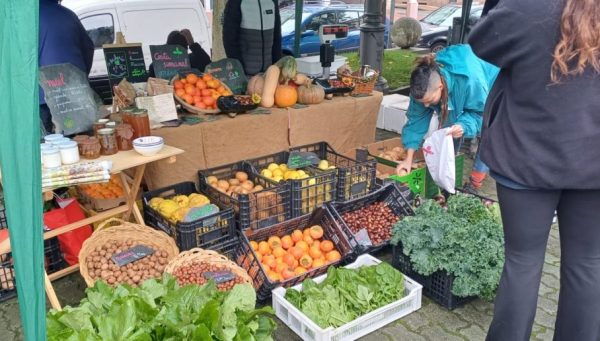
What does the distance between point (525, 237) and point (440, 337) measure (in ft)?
3.63

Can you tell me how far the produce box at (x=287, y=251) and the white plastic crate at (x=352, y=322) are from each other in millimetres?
109

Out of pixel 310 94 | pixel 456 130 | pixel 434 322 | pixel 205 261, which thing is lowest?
pixel 434 322

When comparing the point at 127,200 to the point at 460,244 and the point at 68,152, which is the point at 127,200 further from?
the point at 460,244

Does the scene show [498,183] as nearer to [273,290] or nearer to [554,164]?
[554,164]

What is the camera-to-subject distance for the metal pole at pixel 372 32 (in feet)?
24.7

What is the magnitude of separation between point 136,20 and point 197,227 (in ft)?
19.2

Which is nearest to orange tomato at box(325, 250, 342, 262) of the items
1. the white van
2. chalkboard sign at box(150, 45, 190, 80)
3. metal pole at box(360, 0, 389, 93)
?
chalkboard sign at box(150, 45, 190, 80)

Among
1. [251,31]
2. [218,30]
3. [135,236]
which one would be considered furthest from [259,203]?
[218,30]

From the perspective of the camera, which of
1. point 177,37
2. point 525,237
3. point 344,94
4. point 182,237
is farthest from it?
point 177,37

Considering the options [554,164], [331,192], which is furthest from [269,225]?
[554,164]

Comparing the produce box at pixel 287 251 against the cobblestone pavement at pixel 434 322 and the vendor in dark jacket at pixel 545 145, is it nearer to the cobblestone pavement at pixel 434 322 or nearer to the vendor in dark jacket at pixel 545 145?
the cobblestone pavement at pixel 434 322

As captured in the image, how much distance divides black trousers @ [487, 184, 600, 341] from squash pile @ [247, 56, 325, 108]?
8.62ft

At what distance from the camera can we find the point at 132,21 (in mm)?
8047

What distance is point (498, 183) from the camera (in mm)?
1991
